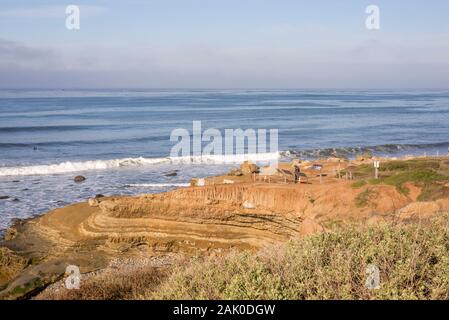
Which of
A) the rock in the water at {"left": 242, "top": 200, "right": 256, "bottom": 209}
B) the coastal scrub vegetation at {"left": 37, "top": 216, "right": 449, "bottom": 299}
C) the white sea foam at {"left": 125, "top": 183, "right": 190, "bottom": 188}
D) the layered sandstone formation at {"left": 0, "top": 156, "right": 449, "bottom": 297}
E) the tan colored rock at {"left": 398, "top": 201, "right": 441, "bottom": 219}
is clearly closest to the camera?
the coastal scrub vegetation at {"left": 37, "top": 216, "right": 449, "bottom": 299}

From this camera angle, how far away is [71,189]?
3259cm

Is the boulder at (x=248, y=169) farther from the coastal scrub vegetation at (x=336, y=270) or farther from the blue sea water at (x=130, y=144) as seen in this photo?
the coastal scrub vegetation at (x=336, y=270)

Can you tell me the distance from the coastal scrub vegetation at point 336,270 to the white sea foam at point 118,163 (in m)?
31.2

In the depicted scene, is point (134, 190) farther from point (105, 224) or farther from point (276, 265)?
point (276, 265)

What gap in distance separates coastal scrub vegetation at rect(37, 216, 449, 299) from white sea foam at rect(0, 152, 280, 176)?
1230 inches

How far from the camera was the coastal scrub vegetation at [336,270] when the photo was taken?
25.3ft

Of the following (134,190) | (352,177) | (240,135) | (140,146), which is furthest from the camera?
(240,135)

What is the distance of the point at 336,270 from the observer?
813cm

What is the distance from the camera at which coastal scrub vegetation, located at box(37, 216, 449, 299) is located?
772 cm

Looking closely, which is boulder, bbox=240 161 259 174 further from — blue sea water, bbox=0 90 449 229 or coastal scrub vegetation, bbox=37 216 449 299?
coastal scrub vegetation, bbox=37 216 449 299

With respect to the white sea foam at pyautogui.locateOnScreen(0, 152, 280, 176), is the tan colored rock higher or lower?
higher

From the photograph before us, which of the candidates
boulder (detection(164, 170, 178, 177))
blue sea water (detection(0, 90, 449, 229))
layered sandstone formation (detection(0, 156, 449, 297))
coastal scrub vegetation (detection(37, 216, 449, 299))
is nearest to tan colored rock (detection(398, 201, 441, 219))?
layered sandstone formation (detection(0, 156, 449, 297))

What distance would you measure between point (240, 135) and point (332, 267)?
5375cm
